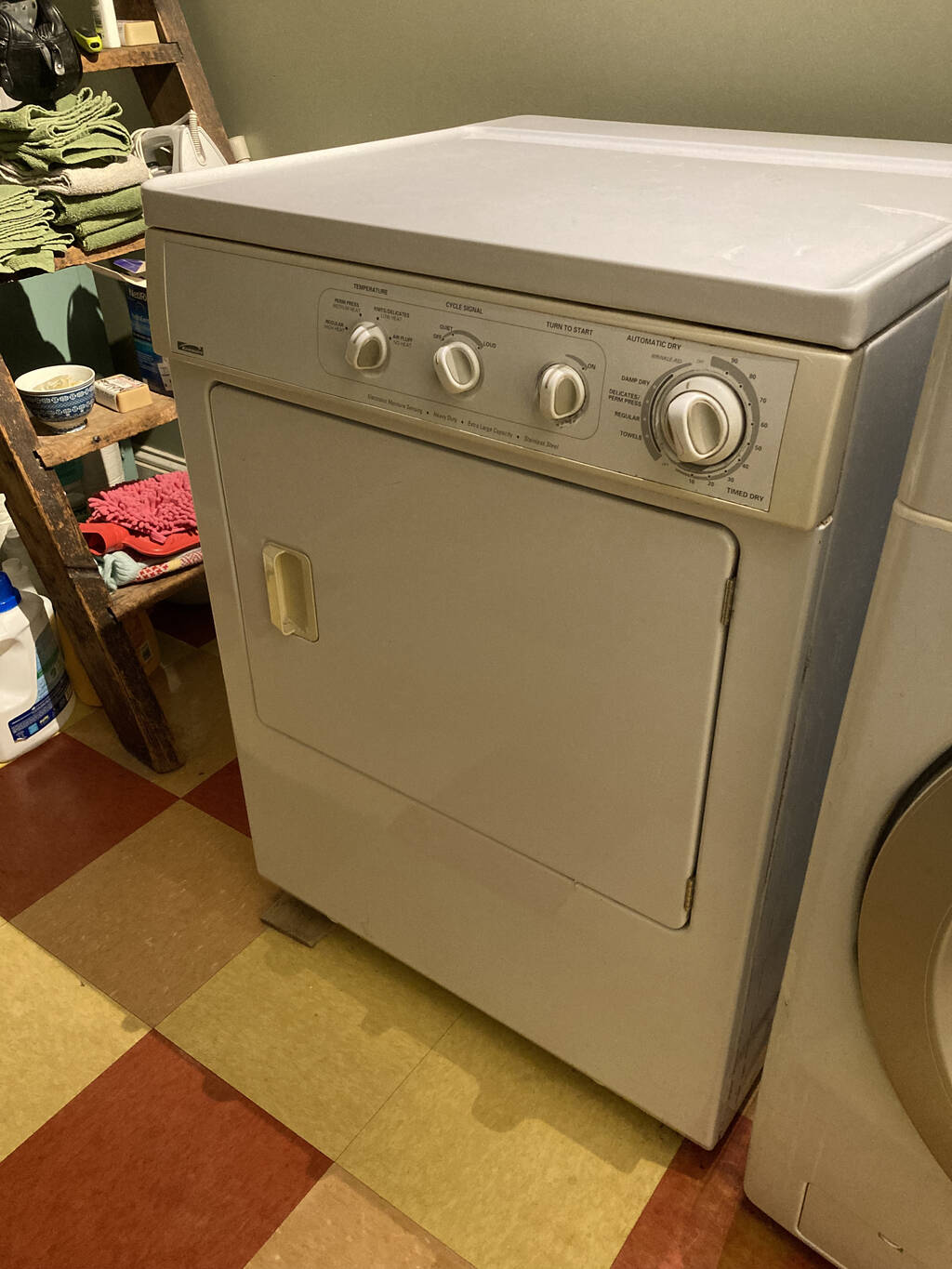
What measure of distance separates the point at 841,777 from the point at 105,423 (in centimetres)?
122

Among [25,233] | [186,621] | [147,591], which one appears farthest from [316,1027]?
[25,233]

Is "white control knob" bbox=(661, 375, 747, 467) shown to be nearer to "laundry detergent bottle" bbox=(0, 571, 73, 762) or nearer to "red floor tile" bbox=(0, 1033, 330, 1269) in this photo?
"red floor tile" bbox=(0, 1033, 330, 1269)

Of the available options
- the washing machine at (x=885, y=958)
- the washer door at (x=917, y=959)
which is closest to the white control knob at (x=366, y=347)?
the washing machine at (x=885, y=958)

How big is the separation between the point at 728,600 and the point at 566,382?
0.21 metres

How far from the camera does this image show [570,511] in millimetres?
807

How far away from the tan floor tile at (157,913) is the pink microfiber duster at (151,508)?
491 millimetres

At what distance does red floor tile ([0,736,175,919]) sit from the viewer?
151 centimetres

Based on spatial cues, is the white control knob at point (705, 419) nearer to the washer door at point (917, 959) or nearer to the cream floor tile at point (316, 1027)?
the washer door at point (917, 959)

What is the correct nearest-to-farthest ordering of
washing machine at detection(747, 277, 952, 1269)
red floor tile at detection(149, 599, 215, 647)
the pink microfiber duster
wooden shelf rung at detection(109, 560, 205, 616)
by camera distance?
1. washing machine at detection(747, 277, 952, 1269)
2. wooden shelf rung at detection(109, 560, 205, 616)
3. the pink microfiber duster
4. red floor tile at detection(149, 599, 215, 647)

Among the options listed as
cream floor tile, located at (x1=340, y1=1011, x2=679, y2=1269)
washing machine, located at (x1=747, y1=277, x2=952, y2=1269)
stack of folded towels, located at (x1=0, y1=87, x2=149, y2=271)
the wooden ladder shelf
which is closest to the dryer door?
washing machine, located at (x1=747, y1=277, x2=952, y2=1269)

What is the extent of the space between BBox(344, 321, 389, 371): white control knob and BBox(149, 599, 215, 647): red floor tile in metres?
1.27

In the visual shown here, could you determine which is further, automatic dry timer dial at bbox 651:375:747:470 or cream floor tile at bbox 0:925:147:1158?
cream floor tile at bbox 0:925:147:1158

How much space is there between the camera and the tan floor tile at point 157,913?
136 cm

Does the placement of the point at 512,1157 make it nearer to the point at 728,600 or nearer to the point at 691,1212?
the point at 691,1212
